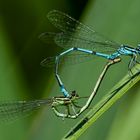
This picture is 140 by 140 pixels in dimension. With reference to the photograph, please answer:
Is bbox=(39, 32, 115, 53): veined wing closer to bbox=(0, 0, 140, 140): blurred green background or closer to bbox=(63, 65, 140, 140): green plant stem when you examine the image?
bbox=(0, 0, 140, 140): blurred green background

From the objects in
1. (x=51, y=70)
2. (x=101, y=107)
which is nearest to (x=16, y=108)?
(x=51, y=70)

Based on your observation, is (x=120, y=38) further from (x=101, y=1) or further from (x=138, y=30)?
(x=101, y=1)

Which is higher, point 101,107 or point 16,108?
point 101,107

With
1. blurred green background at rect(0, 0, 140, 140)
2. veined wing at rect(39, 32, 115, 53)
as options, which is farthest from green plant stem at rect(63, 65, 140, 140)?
veined wing at rect(39, 32, 115, 53)

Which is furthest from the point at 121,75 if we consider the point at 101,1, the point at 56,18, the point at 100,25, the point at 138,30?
the point at 56,18

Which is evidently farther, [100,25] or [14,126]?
[14,126]

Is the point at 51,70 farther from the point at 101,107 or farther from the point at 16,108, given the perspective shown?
the point at 101,107
